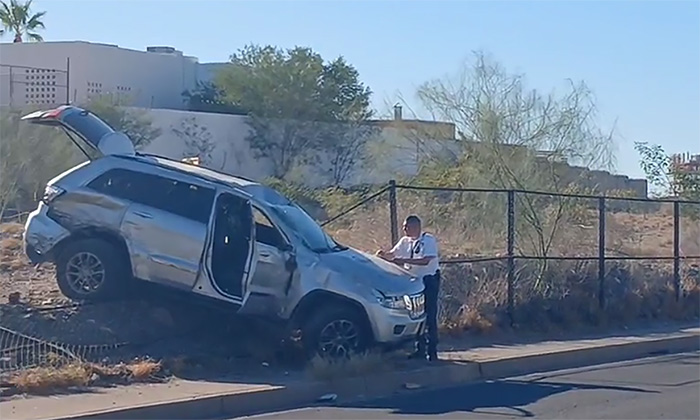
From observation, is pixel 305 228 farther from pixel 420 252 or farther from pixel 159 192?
pixel 159 192

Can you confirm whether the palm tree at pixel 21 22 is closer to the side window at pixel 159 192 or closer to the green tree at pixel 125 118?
the green tree at pixel 125 118

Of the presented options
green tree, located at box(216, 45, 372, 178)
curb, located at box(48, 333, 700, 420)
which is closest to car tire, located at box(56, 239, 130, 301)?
curb, located at box(48, 333, 700, 420)

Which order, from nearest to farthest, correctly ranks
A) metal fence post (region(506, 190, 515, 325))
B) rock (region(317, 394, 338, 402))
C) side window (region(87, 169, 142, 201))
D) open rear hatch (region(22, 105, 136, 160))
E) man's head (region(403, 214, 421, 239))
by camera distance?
rock (region(317, 394, 338, 402)) < side window (region(87, 169, 142, 201)) < man's head (region(403, 214, 421, 239)) < open rear hatch (region(22, 105, 136, 160)) < metal fence post (region(506, 190, 515, 325))

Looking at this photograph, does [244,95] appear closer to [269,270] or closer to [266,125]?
[266,125]

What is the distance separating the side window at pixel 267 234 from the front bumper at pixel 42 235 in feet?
7.27

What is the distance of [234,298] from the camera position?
557 inches

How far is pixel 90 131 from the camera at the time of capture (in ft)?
50.4

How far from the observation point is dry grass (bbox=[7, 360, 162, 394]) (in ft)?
40.2

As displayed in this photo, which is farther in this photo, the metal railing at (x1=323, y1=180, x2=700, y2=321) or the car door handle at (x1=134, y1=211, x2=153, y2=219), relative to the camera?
the metal railing at (x1=323, y1=180, x2=700, y2=321)

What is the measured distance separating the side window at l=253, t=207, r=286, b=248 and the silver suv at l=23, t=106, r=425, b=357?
0.01m

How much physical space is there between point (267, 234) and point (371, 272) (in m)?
1.27

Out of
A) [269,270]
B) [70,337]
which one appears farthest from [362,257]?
[70,337]

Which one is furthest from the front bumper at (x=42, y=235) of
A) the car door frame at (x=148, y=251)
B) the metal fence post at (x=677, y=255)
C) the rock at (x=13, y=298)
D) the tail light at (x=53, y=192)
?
the metal fence post at (x=677, y=255)

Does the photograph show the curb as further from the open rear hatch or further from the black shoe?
the open rear hatch
